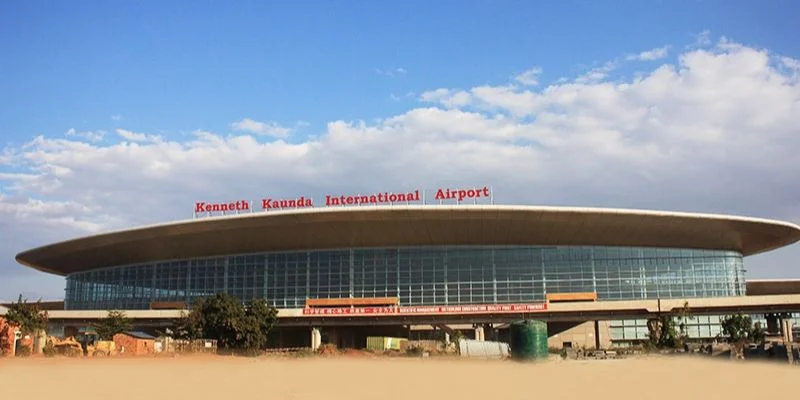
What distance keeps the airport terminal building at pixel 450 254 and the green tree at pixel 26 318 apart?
51.9 feet

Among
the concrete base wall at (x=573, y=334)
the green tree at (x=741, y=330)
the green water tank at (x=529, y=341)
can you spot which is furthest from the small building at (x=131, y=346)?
the green tree at (x=741, y=330)

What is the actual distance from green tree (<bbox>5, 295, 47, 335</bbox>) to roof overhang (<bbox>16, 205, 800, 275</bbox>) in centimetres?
1581

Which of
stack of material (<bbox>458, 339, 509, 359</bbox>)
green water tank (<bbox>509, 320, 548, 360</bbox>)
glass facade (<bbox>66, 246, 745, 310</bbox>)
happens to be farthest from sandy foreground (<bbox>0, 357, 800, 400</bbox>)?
glass facade (<bbox>66, 246, 745, 310</bbox>)

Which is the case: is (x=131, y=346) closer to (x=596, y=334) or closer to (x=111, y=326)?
(x=111, y=326)

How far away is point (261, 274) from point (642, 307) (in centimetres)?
3993

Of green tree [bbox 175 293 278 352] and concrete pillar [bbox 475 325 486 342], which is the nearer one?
green tree [bbox 175 293 278 352]

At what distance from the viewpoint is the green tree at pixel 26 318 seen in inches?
2345

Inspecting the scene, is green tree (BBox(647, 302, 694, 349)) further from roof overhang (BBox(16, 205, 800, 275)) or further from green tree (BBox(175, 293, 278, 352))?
green tree (BBox(175, 293, 278, 352))

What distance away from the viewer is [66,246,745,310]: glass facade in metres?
72.8

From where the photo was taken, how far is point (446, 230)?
7069 centimetres

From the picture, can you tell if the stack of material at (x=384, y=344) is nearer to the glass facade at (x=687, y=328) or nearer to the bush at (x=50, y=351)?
the glass facade at (x=687, y=328)

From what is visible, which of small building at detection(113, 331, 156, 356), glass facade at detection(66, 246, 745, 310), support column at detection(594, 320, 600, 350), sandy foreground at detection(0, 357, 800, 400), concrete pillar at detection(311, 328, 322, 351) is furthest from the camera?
support column at detection(594, 320, 600, 350)

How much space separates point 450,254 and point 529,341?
1139 inches

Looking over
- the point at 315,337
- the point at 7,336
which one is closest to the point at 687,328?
the point at 315,337
